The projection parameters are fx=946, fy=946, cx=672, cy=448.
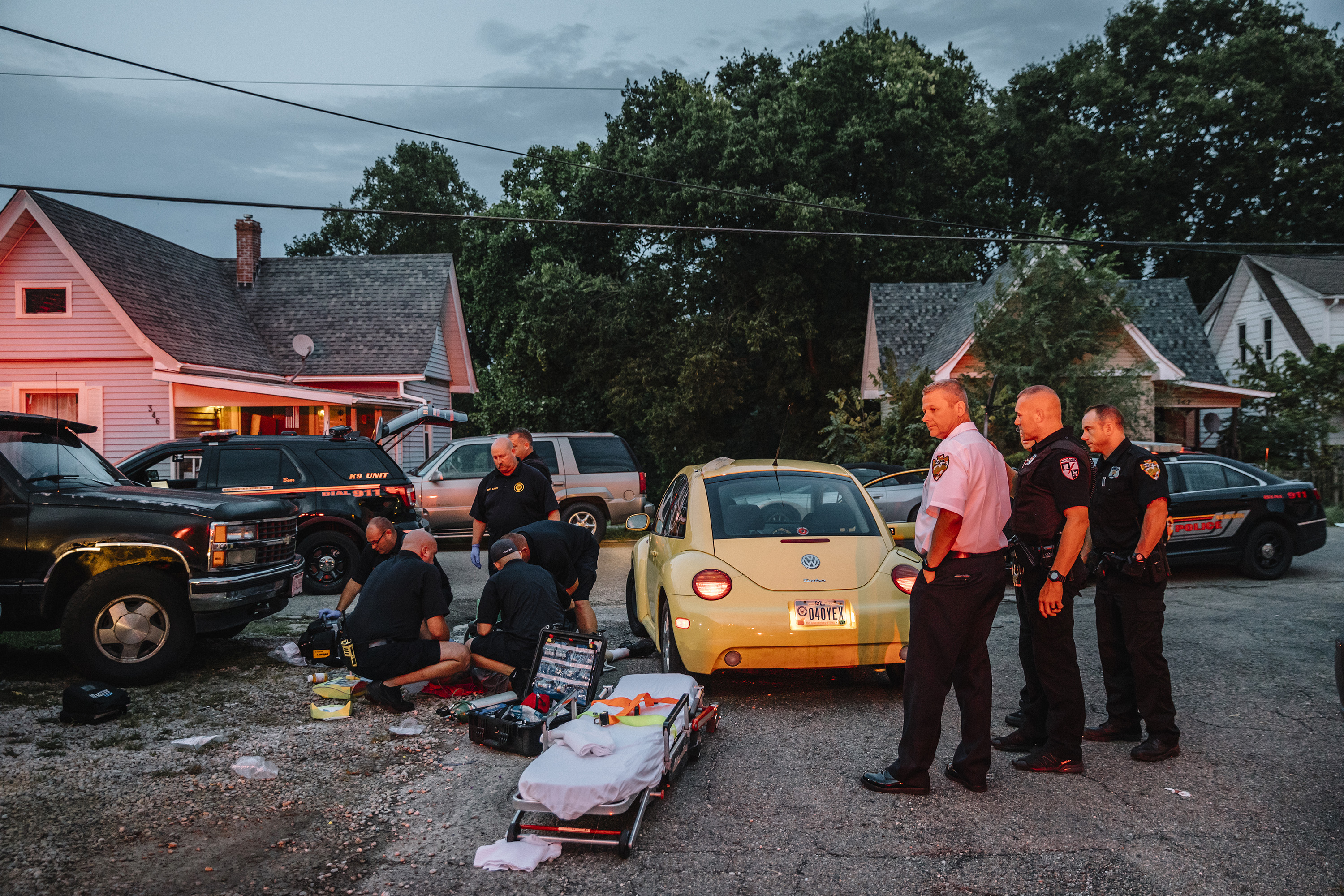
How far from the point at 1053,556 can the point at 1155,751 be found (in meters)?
1.25

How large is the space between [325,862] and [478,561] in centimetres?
451

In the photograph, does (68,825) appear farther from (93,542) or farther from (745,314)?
(745,314)

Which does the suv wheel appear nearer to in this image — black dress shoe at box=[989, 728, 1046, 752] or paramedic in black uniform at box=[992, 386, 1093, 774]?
black dress shoe at box=[989, 728, 1046, 752]

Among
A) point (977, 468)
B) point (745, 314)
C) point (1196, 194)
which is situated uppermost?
point (1196, 194)

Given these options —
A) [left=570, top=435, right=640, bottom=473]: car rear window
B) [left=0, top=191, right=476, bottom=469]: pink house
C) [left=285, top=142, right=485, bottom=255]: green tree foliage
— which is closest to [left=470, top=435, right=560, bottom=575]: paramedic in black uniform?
[left=570, top=435, right=640, bottom=473]: car rear window

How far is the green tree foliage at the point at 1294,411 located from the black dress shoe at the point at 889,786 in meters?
22.6

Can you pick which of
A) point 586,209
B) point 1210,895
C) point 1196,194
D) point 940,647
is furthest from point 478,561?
point 1196,194

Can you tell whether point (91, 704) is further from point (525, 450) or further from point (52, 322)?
point (52, 322)

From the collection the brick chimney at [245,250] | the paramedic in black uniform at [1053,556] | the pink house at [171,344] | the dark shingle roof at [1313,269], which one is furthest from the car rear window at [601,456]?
the dark shingle roof at [1313,269]

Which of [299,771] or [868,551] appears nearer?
[299,771]

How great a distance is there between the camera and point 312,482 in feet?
37.3

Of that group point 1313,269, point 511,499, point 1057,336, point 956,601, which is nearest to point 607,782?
point 956,601

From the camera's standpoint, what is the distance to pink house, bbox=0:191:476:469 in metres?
19.2

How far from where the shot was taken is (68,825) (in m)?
4.31
